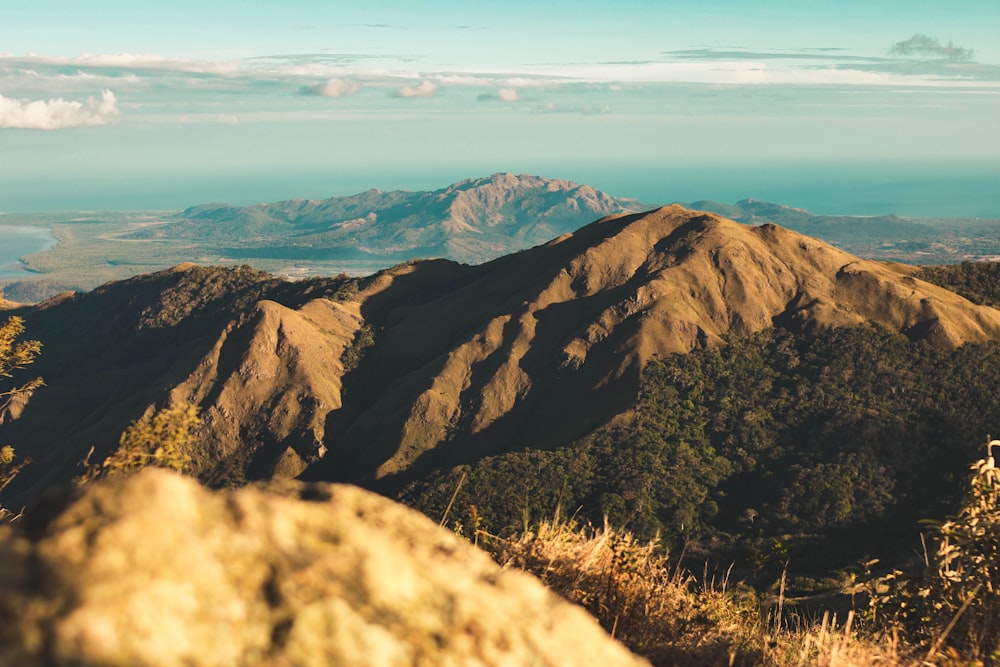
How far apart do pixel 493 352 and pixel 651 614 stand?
130 m

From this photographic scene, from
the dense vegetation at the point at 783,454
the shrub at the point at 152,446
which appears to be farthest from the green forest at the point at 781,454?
the shrub at the point at 152,446

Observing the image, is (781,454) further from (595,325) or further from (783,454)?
(595,325)

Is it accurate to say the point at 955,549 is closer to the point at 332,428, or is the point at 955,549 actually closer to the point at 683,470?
the point at 683,470

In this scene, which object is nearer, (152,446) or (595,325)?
(152,446)

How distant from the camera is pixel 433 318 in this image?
16050 centimetres

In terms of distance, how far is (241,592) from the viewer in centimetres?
434

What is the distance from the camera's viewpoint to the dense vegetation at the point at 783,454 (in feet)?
334

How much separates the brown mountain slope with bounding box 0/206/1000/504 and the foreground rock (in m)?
114

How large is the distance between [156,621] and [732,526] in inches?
4419

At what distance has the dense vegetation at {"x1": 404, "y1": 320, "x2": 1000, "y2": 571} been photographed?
334ft

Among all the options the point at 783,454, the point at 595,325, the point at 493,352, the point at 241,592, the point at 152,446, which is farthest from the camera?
the point at 493,352

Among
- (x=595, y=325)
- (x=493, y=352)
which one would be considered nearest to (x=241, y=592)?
(x=595, y=325)

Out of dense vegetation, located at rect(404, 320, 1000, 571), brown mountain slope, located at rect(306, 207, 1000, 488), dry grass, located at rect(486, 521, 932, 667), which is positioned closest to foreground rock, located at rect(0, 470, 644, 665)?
dry grass, located at rect(486, 521, 932, 667)

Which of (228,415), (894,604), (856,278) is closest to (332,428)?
(228,415)
